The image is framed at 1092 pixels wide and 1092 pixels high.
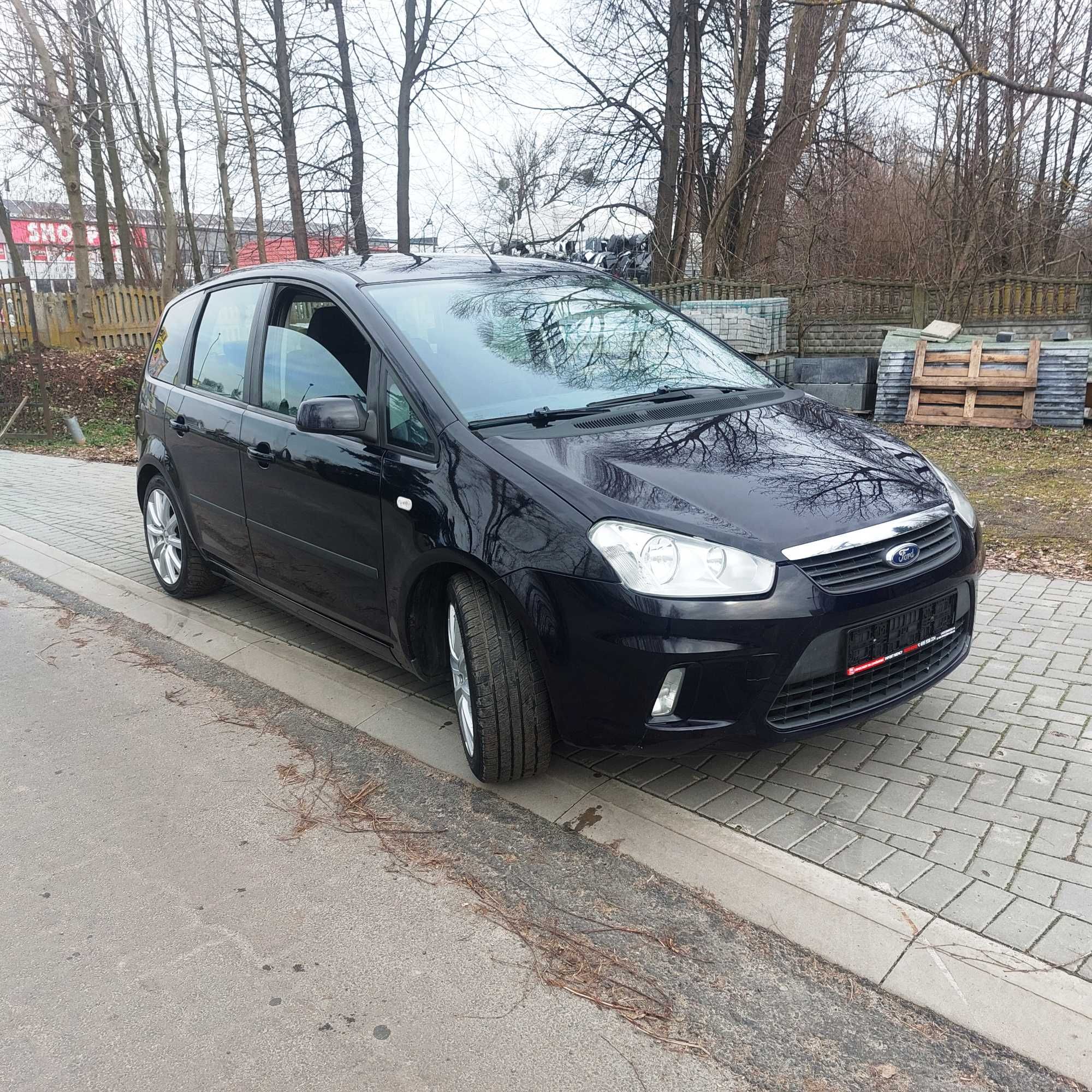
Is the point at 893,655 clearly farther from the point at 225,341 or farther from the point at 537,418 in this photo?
the point at 225,341

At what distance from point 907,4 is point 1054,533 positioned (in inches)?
279

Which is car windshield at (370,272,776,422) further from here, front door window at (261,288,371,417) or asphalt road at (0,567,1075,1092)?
asphalt road at (0,567,1075,1092)

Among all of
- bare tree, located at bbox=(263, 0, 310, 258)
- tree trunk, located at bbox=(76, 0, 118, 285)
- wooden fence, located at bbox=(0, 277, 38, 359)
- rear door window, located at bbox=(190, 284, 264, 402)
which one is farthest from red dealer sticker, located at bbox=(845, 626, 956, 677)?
bare tree, located at bbox=(263, 0, 310, 258)

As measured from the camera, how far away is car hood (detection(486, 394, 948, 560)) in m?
2.86

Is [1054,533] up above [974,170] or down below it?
below

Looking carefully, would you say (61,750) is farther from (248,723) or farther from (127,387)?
(127,387)

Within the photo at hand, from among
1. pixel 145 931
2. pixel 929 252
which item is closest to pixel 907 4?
pixel 929 252

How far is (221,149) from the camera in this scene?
2303 centimetres

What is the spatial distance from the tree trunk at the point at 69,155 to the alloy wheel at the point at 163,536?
14.7 metres

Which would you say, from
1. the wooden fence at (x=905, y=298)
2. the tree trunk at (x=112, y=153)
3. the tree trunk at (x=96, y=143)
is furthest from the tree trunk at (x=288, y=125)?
the wooden fence at (x=905, y=298)

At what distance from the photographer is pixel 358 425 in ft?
11.5

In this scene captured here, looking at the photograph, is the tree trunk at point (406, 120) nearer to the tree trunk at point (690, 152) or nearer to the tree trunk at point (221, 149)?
the tree trunk at point (221, 149)

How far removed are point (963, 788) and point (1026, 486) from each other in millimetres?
5464

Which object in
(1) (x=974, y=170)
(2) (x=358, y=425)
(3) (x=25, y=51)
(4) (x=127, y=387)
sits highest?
(3) (x=25, y=51)
